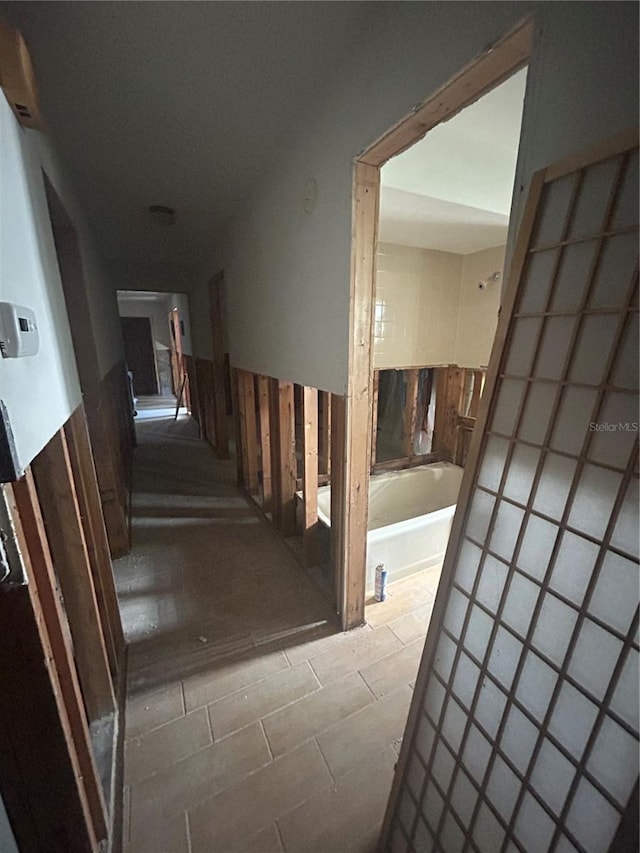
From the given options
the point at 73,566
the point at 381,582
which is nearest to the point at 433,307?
the point at 381,582

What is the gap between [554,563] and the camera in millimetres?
669

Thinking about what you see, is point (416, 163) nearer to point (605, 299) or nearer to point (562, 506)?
point (605, 299)

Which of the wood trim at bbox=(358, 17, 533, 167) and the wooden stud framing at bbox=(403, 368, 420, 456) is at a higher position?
the wood trim at bbox=(358, 17, 533, 167)

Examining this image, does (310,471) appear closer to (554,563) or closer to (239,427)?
(239,427)

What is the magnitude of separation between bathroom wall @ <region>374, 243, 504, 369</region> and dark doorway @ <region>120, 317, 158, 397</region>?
27.8 ft

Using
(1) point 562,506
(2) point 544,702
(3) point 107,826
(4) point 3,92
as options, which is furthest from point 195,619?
(4) point 3,92

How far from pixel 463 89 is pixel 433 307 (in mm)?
2286

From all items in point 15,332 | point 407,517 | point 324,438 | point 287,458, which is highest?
point 15,332

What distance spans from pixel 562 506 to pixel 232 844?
148cm

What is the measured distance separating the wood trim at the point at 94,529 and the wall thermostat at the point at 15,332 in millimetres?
650

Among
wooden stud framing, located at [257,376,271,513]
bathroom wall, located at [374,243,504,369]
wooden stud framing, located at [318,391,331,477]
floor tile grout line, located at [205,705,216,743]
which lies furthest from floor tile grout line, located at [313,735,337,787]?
bathroom wall, located at [374,243,504,369]

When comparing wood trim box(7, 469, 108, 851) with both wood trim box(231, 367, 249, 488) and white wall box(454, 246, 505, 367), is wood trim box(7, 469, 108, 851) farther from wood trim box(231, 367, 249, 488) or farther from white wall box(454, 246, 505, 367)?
white wall box(454, 246, 505, 367)

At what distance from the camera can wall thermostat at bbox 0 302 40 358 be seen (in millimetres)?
667

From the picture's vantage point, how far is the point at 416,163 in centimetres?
177
